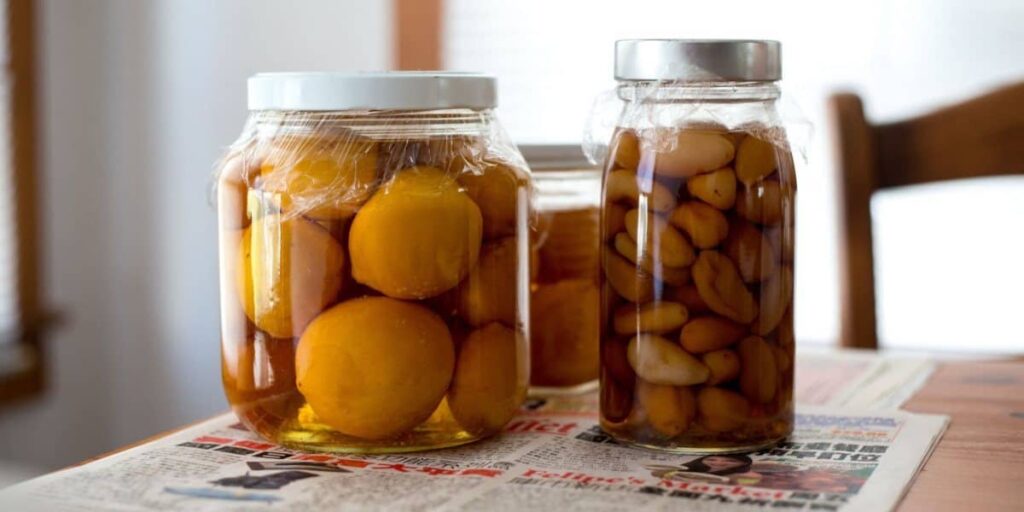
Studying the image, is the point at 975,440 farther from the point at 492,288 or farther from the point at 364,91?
the point at 364,91

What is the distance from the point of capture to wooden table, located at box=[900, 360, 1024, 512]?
0.57 meters

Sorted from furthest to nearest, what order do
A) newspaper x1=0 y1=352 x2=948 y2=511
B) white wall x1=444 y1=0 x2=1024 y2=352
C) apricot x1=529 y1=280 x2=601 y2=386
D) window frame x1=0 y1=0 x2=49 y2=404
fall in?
window frame x1=0 y1=0 x2=49 y2=404 < white wall x1=444 y1=0 x2=1024 y2=352 < apricot x1=529 y1=280 x2=601 y2=386 < newspaper x1=0 y1=352 x2=948 y2=511

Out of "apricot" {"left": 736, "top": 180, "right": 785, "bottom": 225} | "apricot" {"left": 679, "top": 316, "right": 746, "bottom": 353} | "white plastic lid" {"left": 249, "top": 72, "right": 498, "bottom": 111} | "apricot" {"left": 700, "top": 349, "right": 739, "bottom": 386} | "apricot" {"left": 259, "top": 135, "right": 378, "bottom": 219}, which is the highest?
"white plastic lid" {"left": 249, "top": 72, "right": 498, "bottom": 111}

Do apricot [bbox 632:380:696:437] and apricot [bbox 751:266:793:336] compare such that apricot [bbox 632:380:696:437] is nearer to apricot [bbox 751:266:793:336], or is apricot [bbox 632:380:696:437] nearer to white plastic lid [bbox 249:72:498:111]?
apricot [bbox 751:266:793:336]

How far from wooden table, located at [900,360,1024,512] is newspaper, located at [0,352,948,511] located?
0.01m

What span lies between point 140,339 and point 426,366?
5.44ft

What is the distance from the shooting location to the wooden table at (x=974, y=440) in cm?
57

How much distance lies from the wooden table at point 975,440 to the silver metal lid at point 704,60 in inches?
9.1

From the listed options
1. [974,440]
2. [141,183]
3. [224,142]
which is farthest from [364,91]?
[141,183]

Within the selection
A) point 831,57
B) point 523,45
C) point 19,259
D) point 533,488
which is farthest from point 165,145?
point 533,488

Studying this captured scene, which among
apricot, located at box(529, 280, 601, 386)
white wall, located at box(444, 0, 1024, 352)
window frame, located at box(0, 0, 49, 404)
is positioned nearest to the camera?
apricot, located at box(529, 280, 601, 386)

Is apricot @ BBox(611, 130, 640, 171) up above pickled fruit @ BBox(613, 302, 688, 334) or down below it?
above

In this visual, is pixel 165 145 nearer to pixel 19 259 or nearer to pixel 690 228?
pixel 19 259

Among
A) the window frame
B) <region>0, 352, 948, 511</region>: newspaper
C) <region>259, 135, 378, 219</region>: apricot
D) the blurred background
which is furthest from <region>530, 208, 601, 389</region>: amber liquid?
the window frame
